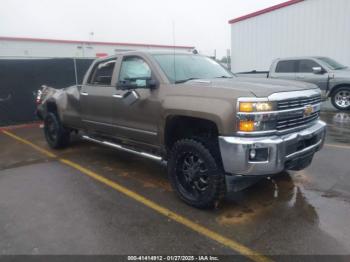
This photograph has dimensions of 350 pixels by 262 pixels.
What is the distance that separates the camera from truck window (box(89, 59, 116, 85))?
5230mm

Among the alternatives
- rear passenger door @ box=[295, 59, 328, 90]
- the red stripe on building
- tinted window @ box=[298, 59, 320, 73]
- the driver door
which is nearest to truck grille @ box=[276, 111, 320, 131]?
the driver door

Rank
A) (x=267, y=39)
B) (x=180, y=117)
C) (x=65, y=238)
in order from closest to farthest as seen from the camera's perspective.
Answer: (x=65, y=238) < (x=180, y=117) < (x=267, y=39)

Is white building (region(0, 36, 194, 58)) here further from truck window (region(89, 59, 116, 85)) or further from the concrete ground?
the concrete ground

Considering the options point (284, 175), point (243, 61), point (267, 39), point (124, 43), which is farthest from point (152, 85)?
point (124, 43)

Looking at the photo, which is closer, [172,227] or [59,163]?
[172,227]

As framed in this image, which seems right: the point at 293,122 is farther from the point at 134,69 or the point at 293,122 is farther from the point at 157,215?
the point at 134,69

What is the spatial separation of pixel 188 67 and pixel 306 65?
7.96m

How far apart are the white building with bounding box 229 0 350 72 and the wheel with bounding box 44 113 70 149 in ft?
38.5

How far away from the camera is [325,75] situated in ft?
34.9

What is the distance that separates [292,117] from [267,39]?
45.7ft

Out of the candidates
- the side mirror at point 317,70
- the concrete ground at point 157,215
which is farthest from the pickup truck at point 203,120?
the side mirror at point 317,70

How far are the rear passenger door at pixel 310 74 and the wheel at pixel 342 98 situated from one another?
45 cm

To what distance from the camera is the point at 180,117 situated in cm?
391

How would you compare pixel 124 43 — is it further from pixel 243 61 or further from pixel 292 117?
pixel 292 117
